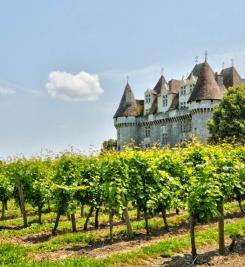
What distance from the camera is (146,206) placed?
53.4 feet

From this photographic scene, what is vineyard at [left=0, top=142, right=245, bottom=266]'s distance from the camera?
39.5 ft

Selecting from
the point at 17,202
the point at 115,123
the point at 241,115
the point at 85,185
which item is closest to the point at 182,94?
the point at 115,123

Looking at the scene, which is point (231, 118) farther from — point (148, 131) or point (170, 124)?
point (148, 131)

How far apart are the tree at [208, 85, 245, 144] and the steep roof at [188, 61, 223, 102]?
25.9 feet

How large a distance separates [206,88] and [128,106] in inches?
635

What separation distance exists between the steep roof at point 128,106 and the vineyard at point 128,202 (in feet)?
161

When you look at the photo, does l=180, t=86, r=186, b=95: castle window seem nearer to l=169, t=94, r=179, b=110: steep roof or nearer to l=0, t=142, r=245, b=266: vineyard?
l=169, t=94, r=179, b=110: steep roof

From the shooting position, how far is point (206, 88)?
197 feet

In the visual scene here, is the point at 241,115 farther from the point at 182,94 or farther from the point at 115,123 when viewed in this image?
the point at 115,123

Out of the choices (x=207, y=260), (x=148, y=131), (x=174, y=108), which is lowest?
(x=207, y=260)

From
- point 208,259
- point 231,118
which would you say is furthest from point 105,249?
point 231,118

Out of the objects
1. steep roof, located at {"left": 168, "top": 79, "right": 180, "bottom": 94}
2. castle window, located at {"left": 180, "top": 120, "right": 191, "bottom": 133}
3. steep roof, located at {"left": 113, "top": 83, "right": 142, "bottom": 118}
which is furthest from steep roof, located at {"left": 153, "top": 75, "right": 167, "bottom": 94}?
castle window, located at {"left": 180, "top": 120, "right": 191, "bottom": 133}

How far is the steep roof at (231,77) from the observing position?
214ft

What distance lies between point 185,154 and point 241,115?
3210 centimetres
